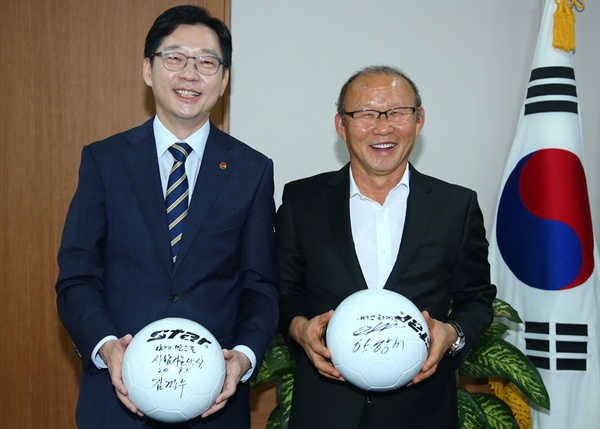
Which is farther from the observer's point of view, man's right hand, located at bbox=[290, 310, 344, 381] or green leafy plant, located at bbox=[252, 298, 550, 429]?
green leafy plant, located at bbox=[252, 298, 550, 429]

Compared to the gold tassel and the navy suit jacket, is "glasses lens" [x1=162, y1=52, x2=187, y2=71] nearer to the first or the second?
the navy suit jacket

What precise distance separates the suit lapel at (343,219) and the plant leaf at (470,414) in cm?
95

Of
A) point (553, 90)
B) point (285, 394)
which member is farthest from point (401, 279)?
point (553, 90)

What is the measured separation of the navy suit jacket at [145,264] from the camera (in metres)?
1.75

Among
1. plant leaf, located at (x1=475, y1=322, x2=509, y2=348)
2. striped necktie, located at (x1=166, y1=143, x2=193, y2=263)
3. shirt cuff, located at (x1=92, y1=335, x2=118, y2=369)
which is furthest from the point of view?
plant leaf, located at (x1=475, y1=322, x2=509, y2=348)

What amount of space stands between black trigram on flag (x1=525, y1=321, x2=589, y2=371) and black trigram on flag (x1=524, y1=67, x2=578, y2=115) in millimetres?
941

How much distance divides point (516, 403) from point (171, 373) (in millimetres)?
1872

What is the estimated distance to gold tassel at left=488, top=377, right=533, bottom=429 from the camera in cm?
282

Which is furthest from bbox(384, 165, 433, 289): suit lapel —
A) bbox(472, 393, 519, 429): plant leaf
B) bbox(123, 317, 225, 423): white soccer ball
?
bbox(472, 393, 519, 429): plant leaf

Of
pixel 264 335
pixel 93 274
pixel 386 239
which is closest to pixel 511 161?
pixel 386 239

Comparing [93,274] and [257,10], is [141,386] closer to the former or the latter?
[93,274]

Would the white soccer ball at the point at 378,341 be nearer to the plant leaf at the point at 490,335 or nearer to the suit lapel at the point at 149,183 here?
the suit lapel at the point at 149,183

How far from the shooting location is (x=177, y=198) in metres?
1.82

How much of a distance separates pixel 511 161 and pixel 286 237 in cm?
138
